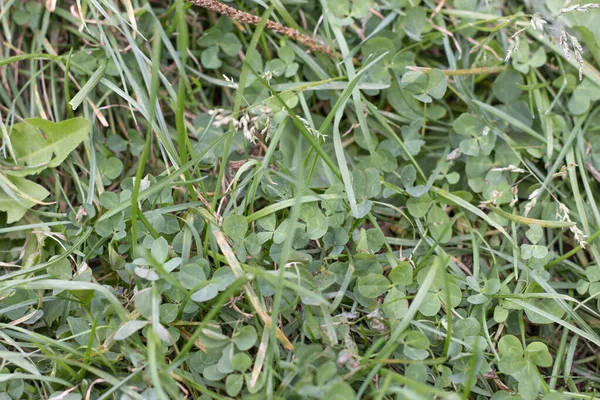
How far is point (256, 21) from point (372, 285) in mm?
951

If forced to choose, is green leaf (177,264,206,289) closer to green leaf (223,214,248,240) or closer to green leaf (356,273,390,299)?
green leaf (223,214,248,240)

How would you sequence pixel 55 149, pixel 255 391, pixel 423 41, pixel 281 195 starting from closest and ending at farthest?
pixel 255 391, pixel 281 195, pixel 55 149, pixel 423 41

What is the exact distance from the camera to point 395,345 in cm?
157

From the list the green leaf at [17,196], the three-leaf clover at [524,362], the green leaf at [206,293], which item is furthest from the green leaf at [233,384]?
the green leaf at [17,196]

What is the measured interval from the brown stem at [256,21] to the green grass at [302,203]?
16 mm

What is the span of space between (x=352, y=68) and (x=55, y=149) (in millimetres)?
1034

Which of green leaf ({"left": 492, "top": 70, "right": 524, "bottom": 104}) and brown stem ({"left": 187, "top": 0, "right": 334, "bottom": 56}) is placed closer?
brown stem ({"left": 187, "top": 0, "right": 334, "bottom": 56})

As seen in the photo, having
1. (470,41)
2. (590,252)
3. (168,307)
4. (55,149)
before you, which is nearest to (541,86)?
(470,41)

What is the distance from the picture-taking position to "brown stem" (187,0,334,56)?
180cm

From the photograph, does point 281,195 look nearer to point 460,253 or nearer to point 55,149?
point 460,253

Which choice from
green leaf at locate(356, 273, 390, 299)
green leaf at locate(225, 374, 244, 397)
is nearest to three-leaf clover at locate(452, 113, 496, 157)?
green leaf at locate(356, 273, 390, 299)

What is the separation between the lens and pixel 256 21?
189 cm

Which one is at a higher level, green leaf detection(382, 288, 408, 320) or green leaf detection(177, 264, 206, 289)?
green leaf detection(177, 264, 206, 289)

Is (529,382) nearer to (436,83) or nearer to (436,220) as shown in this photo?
(436,220)
